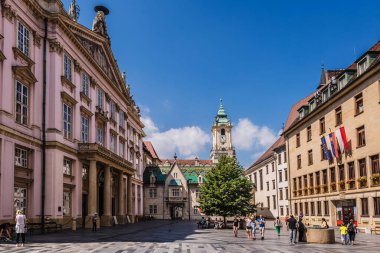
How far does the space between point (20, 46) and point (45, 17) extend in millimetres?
5333

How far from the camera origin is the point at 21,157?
3225cm

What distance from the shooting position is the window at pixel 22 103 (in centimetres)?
3156

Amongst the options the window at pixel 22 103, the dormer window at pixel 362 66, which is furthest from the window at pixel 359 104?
the window at pixel 22 103

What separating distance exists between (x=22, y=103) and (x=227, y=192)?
2700 centimetres

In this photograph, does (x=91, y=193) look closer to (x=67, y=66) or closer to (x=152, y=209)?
(x=67, y=66)

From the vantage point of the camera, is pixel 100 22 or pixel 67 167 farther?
pixel 100 22

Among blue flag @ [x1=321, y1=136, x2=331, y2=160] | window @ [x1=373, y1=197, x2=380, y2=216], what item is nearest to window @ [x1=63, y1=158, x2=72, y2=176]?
blue flag @ [x1=321, y1=136, x2=331, y2=160]

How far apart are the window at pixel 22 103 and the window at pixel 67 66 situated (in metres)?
6.77

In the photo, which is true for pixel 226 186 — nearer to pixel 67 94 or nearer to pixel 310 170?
pixel 310 170

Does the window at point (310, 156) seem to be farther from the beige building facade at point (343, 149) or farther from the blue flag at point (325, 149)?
the blue flag at point (325, 149)

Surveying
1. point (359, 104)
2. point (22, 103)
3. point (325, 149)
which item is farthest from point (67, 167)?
point (359, 104)

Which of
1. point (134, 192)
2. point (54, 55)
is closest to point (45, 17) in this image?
point (54, 55)

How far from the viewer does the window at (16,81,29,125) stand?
31.6 metres

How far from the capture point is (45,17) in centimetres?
3619
